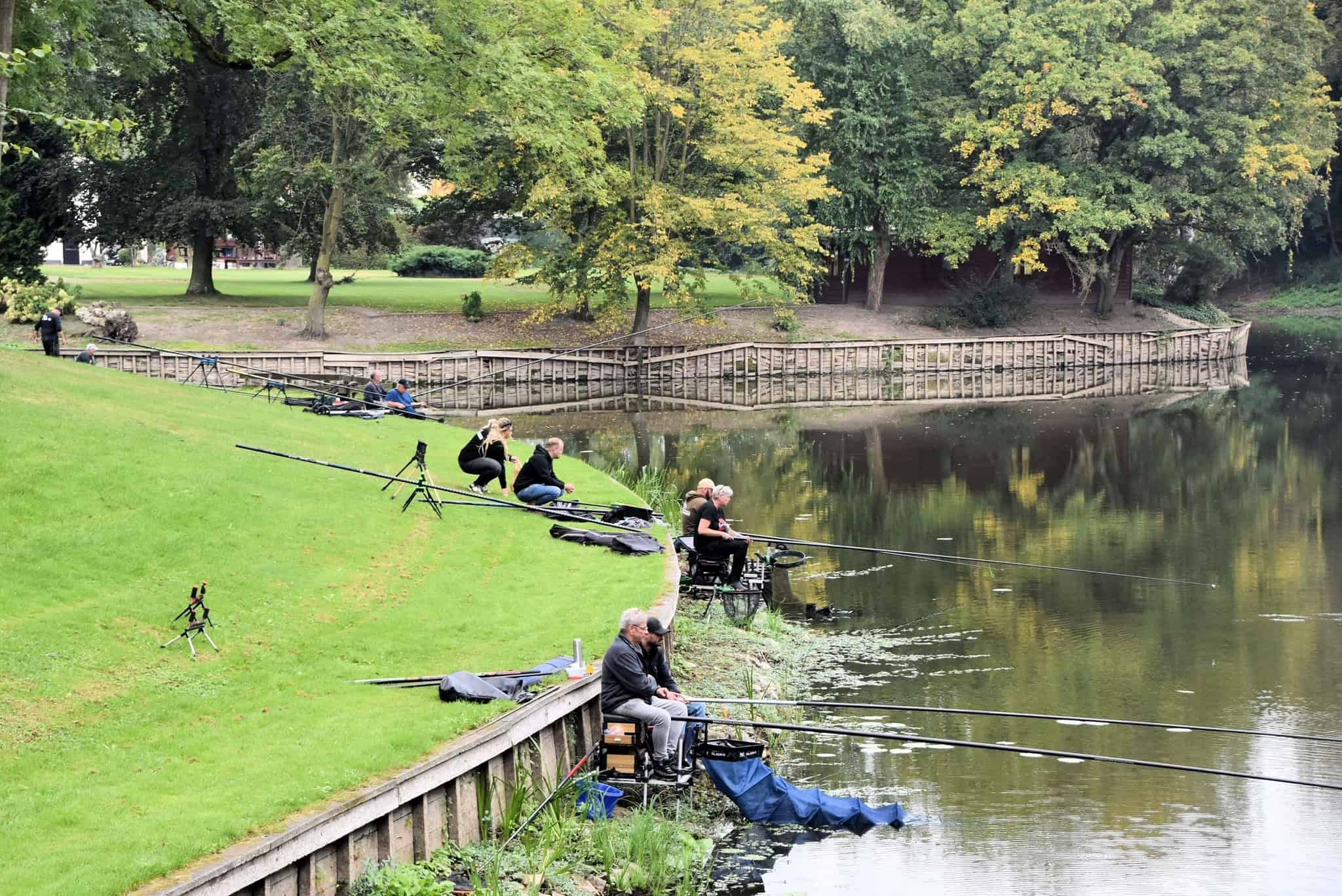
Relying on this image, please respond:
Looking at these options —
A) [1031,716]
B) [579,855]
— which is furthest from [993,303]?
[579,855]

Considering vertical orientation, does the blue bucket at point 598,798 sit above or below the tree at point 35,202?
below

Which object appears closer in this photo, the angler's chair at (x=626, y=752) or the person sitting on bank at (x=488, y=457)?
the angler's chair at (x=626, y=752)

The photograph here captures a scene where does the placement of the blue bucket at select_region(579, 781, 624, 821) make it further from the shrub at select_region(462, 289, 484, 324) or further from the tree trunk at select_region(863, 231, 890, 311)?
the tree trunk at select_region(863, 231, 890, 311)

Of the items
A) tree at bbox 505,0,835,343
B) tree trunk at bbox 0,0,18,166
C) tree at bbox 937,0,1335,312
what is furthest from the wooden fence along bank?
tree trunk at bbox 0,0,18,166

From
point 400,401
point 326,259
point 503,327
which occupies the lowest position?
point 400,401

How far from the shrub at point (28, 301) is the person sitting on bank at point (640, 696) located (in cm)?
3449

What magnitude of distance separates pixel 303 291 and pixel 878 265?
24.5 meters

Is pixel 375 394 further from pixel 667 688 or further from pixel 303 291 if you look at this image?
pixel 303 291

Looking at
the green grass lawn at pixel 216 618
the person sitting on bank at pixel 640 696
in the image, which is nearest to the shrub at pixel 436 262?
the green grass lawn at pixel 216 618

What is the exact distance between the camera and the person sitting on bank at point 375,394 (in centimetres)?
3184

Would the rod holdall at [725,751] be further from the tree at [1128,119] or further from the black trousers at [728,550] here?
the tree at [1128,119]

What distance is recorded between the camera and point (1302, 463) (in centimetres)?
3462

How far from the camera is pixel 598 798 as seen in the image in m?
12.0

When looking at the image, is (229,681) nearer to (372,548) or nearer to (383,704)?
(383,704)
